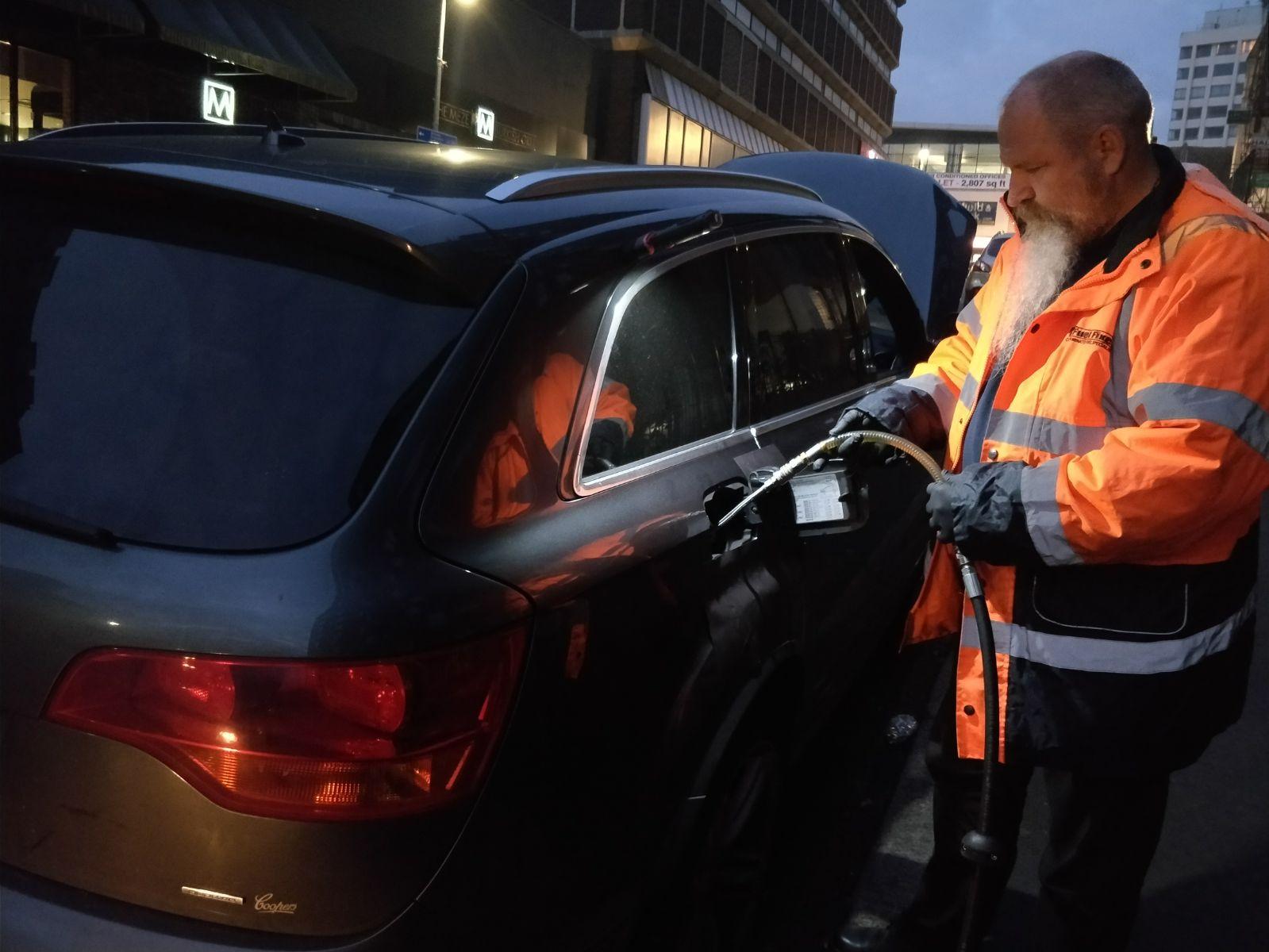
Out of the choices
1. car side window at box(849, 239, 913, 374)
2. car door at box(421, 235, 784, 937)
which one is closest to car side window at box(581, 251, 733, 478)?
car door at box(421, 235, 784, 937)

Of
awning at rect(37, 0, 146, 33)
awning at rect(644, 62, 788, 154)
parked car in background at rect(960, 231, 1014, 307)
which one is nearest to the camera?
parked car in background at rect(960, 231, 1014, 307)

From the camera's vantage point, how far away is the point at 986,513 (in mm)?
2076

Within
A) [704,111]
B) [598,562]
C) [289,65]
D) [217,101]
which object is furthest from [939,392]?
[704,111]

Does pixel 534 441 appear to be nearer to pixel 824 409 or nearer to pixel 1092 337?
pixel 1092 337

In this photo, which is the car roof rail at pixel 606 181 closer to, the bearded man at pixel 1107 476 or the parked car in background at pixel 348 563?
the parked car in background at pixel 348 563

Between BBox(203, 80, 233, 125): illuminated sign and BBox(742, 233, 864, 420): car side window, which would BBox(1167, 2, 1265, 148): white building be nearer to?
BBox(203, 80, 233, 125): illuminated sign

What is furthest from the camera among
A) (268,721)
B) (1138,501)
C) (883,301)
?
(883,301)

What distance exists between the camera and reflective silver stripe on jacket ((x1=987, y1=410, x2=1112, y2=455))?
2.10 metres

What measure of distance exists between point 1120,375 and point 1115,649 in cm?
52

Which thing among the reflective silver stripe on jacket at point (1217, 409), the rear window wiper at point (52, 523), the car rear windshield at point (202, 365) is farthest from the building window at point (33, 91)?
the reflective silver stripe on jacket at point (1217, 409)

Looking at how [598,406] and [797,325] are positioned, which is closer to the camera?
[598,406]

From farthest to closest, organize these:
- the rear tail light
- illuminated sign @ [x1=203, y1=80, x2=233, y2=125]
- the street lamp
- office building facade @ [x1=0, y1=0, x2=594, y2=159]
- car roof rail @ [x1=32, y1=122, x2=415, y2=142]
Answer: the street lamp
illuminated sign @ [x1=203, y1=80, x2=233, y2=125]
office building facade @ [x1=0, y1=0, x2=594, y2=159]
car roof rail @ [x1=32, y1=122, x2=415, y2=142]
the rear tail light

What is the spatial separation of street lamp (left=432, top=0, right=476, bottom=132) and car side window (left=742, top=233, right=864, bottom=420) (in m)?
20.2

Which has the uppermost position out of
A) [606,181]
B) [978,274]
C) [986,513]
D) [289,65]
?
[289,65]
